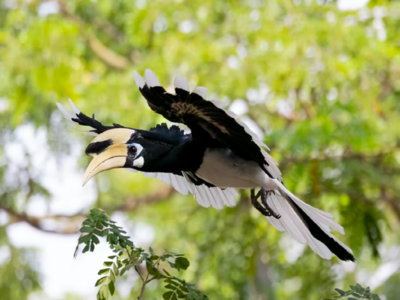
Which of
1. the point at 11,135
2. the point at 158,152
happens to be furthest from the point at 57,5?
the point at 158,152

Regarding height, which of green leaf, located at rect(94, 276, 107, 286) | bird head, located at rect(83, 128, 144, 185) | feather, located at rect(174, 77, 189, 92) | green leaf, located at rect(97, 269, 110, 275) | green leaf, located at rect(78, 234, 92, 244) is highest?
bird head, located at rect(83, 128, 144, 185)

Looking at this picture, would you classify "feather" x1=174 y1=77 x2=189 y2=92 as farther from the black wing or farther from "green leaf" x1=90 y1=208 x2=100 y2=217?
"green leaf" x1=90 y1=208 x2=100 y2=217

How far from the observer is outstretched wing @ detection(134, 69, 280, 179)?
53.7 inches

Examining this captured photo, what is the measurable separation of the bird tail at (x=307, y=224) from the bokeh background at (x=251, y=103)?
1553mm

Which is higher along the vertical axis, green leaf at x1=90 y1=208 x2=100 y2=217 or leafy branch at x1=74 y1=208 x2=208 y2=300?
green leaf at x1=90 y1=208 x2=100 y2=217

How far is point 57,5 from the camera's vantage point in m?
5.00

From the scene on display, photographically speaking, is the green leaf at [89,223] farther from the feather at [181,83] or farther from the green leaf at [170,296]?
the feather at [181,83]

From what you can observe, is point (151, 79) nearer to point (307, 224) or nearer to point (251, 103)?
point (307, 224)

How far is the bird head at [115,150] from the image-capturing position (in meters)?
1.43

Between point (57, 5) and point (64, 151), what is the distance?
1148mm

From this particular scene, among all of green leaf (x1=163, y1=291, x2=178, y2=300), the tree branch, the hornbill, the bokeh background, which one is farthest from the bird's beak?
the tree branch

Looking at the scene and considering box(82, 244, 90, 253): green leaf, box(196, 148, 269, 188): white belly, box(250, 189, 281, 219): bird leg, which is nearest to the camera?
box(82, 244, 90, 253): green leaf

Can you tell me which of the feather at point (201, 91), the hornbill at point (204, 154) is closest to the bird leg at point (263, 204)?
the hornbill at point (204, 154)

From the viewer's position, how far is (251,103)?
4.38 m
